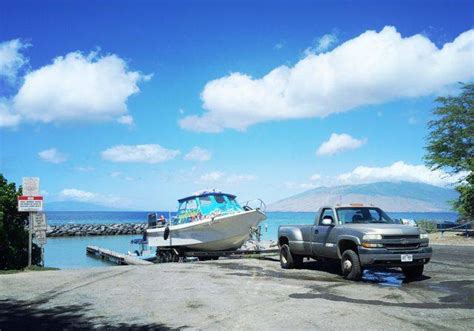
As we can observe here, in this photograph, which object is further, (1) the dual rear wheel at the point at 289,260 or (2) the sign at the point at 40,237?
(2) the sign at the point at 40,237

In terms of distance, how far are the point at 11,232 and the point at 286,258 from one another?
34.6 ft

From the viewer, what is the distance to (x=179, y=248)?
2412 cm

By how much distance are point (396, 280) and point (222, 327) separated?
706 cm

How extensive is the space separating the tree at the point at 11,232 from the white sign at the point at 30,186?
1760 millimetres

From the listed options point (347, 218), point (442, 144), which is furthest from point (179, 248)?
point (442, 144)

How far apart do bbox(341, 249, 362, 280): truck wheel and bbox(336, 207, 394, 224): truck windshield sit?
3.58 feet

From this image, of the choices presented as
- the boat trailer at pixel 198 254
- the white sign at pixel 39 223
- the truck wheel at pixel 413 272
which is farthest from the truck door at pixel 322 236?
the white sign at pixel 39 223

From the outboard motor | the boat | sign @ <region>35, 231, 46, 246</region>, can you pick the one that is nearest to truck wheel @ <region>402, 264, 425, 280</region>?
the boat

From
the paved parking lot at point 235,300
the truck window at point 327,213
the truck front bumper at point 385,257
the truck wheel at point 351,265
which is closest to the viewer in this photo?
the paved parking lot at point 235,300

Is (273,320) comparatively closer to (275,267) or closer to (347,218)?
(347,218)

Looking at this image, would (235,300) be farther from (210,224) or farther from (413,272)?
(210,224)

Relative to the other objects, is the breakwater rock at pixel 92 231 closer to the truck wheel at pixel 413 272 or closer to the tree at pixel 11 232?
the tree at pixel 11 232

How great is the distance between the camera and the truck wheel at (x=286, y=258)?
1516 centimetres

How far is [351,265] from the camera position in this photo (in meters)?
12.3
